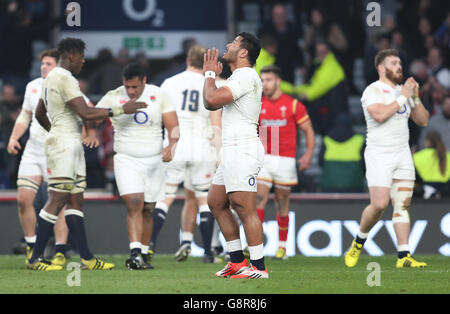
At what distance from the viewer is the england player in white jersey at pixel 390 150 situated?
10930mm

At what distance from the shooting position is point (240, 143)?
9.18 metres

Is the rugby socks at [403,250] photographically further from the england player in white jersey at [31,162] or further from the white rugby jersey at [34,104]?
the white rugby jersey at [34,104]

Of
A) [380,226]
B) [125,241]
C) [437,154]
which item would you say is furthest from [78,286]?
[437,154]

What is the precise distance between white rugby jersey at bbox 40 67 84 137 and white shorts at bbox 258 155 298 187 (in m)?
2.90

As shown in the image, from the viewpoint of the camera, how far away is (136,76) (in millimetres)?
10797

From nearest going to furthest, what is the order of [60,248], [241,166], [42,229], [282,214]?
[241,166] → [42,229] → [60,248] → [282,214]

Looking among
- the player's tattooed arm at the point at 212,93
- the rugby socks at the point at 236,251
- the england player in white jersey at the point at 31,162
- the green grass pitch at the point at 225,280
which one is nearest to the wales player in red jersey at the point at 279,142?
the green grass pitch at the point at 225,280

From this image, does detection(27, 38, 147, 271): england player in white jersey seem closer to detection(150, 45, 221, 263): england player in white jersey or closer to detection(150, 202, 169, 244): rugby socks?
detection(150, 202, 169, 244): rugby socks

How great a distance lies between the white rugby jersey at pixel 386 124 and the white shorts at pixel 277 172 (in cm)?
181

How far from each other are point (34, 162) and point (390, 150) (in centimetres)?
415

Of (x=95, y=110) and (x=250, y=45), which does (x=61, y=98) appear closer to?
(x=95, y=110)

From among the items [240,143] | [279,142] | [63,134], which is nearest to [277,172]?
[279,142]

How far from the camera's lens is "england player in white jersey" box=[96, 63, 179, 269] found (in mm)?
10711

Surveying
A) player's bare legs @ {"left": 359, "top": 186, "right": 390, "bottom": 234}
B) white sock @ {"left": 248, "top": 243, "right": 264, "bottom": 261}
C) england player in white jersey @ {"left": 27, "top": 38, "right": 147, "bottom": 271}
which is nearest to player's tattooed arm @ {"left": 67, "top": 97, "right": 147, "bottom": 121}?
england player in white jersey @ {"left": 27, "top": 38, "right": 147, "bottom": 271}
